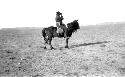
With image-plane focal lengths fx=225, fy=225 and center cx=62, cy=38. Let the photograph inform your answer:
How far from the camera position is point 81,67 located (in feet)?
49.9

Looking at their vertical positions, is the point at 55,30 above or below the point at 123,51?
above

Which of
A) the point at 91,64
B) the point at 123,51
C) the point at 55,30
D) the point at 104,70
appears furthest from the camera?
the point at 55,30

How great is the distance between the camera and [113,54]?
19094 millimetres

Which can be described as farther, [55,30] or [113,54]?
Answer: [55,30]

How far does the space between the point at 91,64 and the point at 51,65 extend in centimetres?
285

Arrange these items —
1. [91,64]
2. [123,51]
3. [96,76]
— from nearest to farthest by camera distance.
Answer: [96,76] < [91,64] < [123,51]

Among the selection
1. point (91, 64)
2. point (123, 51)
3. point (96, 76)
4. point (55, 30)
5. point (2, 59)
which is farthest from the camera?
point (55, 30)

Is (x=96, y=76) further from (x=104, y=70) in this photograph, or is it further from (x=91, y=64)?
(x=91, y=64)

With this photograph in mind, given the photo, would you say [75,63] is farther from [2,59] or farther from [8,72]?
[2,59]

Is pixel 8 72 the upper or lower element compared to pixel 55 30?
lower

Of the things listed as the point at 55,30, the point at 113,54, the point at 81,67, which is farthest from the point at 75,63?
the point at 55,30

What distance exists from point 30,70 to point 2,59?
429 cm

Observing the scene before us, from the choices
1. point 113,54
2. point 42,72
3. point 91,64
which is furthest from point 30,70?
point 113,54

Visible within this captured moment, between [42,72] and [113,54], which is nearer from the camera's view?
[42,72]
